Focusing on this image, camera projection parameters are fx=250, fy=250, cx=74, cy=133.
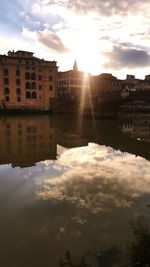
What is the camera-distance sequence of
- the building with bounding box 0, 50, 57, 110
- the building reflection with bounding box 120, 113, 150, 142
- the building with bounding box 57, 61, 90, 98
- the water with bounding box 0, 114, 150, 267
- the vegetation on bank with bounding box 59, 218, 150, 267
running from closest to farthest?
the vegetation on bank with bounding box 59, 218, 150, 267 → the water with bounding box 0, 114, 150, 267 → the building reflection with bounding box 120, 113, 150, 142 → the building with bounding box 0, 50, 57, 110 → the building with bounding box 57, 61, 90, 98

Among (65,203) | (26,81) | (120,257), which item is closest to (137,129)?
(65,203)

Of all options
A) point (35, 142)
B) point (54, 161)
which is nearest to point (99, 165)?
point (54, 161)

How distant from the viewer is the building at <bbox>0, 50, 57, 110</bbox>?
8438 centimetres

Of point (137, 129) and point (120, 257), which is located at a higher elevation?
point (120, 257)

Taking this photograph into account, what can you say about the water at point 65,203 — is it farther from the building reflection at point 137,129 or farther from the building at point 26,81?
the building at point 26,81

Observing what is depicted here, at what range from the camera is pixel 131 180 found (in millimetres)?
13898

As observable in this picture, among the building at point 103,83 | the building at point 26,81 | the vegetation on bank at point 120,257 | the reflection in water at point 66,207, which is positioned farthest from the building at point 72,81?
the vegetation on bank at point 120,257

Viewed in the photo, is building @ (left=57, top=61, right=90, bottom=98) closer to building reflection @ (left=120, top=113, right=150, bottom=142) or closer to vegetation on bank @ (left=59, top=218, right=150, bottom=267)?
building reflection @ (left=120, top=113, right=150, bottom=142)

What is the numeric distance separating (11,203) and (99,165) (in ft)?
26.8

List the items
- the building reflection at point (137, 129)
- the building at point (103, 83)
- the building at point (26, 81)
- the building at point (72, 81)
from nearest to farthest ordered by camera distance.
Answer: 1. the building reflection at point (137, 129)
2. the building at point (26, 81)
3. the building at point (72, 81)
4. the building at point (103, 83)

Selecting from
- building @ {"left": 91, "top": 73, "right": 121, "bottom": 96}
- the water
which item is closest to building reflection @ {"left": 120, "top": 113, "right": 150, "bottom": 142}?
the water

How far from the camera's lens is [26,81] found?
291ft

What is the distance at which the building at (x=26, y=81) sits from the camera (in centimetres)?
8438

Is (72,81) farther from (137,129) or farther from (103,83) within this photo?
(137,129)
